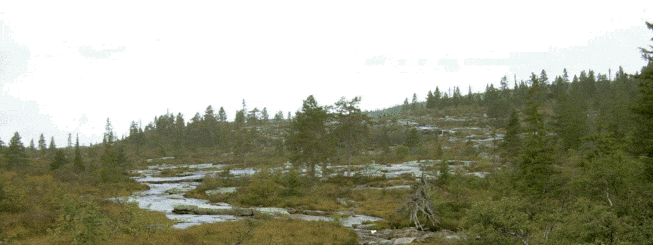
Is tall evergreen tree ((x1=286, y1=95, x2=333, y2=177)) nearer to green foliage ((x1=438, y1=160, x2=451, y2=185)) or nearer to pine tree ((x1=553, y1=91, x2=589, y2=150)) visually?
green foliage ((x1=438, y1=160, x2=451, y2=185))

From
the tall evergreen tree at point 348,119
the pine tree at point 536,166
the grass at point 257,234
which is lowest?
the grass at point 257,234

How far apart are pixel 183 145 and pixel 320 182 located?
80279 mm

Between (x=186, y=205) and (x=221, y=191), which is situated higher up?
(x=186, y=205)

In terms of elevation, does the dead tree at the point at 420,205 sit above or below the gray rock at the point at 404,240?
above

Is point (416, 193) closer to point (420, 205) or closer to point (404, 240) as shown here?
point (420, 205)

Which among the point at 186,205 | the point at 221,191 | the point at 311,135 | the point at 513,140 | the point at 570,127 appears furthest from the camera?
the point at 570,127

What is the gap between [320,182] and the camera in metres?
46.0

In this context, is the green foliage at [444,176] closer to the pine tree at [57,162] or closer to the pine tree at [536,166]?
the pine tree at [536,166]

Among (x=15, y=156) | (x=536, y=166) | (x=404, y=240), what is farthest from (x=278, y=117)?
(x=404, y=240)

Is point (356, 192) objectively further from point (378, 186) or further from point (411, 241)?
point (411, 241)

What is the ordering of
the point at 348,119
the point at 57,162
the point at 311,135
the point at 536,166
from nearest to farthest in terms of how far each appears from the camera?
the point at 536,166 → the point at 311,135 → the point at 348,119 → the point at 57,162

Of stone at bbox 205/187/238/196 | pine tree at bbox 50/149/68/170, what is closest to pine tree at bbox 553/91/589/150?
stone at bbox 205/187/238/196

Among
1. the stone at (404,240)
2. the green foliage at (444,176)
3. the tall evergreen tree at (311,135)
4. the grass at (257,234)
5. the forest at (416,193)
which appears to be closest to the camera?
the forest at (416,193)

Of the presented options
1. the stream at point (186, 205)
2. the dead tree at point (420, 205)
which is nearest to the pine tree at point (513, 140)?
the dead tree at point (420, 205)
